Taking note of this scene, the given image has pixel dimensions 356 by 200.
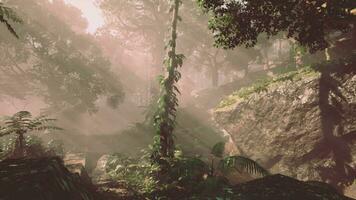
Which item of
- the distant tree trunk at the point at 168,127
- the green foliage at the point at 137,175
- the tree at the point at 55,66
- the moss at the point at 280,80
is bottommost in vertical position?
the green foliage at the point at 137,175

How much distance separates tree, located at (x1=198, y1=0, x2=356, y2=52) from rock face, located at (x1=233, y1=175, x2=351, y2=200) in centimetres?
283

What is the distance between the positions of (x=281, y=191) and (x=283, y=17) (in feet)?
11.2

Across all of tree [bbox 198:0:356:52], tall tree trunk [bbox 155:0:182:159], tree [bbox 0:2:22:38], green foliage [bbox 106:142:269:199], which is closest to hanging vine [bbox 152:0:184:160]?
tall tree trunk [bbox 155:0:182:159]

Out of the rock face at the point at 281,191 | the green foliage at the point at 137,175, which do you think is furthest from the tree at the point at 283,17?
the green foliage at the point at 137,175

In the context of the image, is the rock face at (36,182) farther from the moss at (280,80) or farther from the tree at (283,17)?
the moss at (280,80)

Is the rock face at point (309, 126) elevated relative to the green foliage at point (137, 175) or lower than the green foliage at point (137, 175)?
elevated

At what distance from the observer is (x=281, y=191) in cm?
518

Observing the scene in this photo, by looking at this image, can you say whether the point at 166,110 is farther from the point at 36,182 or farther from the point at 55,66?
the point at 55,66

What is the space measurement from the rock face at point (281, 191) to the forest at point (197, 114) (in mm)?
19

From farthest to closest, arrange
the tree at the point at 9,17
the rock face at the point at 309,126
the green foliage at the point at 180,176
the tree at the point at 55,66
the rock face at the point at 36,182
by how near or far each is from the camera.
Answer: the tree at the point at 55,66 → the rock face at the point at 309,126 → the green foliage at the point at 180,176 → the tree at the point at 9,17 → the rock face at the point at 36,182

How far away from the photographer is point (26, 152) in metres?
10.6

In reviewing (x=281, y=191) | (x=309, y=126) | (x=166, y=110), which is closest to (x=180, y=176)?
(x=166, y=110)

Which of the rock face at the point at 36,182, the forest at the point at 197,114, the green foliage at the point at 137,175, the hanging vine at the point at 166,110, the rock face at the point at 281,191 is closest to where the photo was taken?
the rock face at the point at 36,182

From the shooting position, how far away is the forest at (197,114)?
21.2ft
